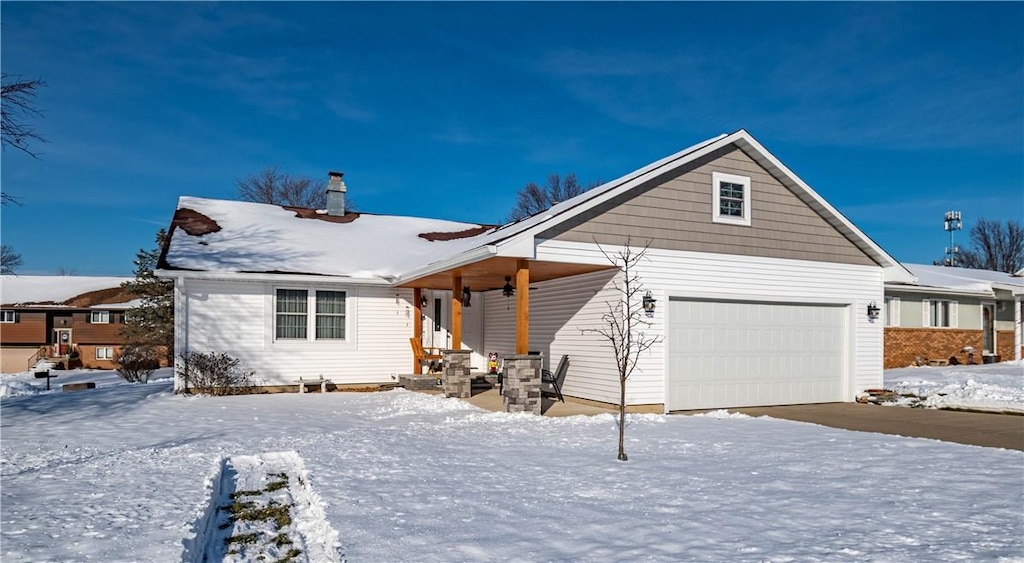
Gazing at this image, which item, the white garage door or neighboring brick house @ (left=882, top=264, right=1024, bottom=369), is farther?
neighboring brick house @ (left=882, top=264, right=1024, bottom=369)

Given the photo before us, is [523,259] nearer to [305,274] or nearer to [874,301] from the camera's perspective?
[305,274]

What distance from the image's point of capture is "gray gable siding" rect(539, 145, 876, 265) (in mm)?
11781

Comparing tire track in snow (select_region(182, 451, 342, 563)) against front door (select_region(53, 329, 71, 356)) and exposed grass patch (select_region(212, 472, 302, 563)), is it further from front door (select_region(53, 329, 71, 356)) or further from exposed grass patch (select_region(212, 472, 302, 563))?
front door (select_region(53, 329, 71, 356))

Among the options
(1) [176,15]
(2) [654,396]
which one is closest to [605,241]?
(2) [654,396]

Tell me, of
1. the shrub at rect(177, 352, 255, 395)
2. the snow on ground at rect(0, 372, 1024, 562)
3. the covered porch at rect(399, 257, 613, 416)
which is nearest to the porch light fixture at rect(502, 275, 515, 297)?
the covered porch at rect(399, 257, 613, 416)

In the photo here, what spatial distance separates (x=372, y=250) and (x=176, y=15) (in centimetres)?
728

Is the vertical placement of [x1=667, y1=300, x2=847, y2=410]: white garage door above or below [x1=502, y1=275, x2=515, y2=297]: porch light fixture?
below

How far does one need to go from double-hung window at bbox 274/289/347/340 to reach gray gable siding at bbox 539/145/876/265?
6.96m

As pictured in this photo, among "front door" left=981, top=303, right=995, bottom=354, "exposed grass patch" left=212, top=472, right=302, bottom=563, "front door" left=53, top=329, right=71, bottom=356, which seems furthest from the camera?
"front door" left=53, top=329, right=71, bottom=356

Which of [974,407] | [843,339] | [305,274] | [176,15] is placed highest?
[176,15]

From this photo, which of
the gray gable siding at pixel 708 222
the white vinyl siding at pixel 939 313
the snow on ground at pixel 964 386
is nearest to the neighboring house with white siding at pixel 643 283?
the gray gable siding at pixel 708 222

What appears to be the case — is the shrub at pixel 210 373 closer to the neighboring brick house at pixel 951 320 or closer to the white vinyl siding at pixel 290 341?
the white vinyl siding at pixel 290 341

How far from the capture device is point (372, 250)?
1792cm

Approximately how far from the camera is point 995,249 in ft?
172
